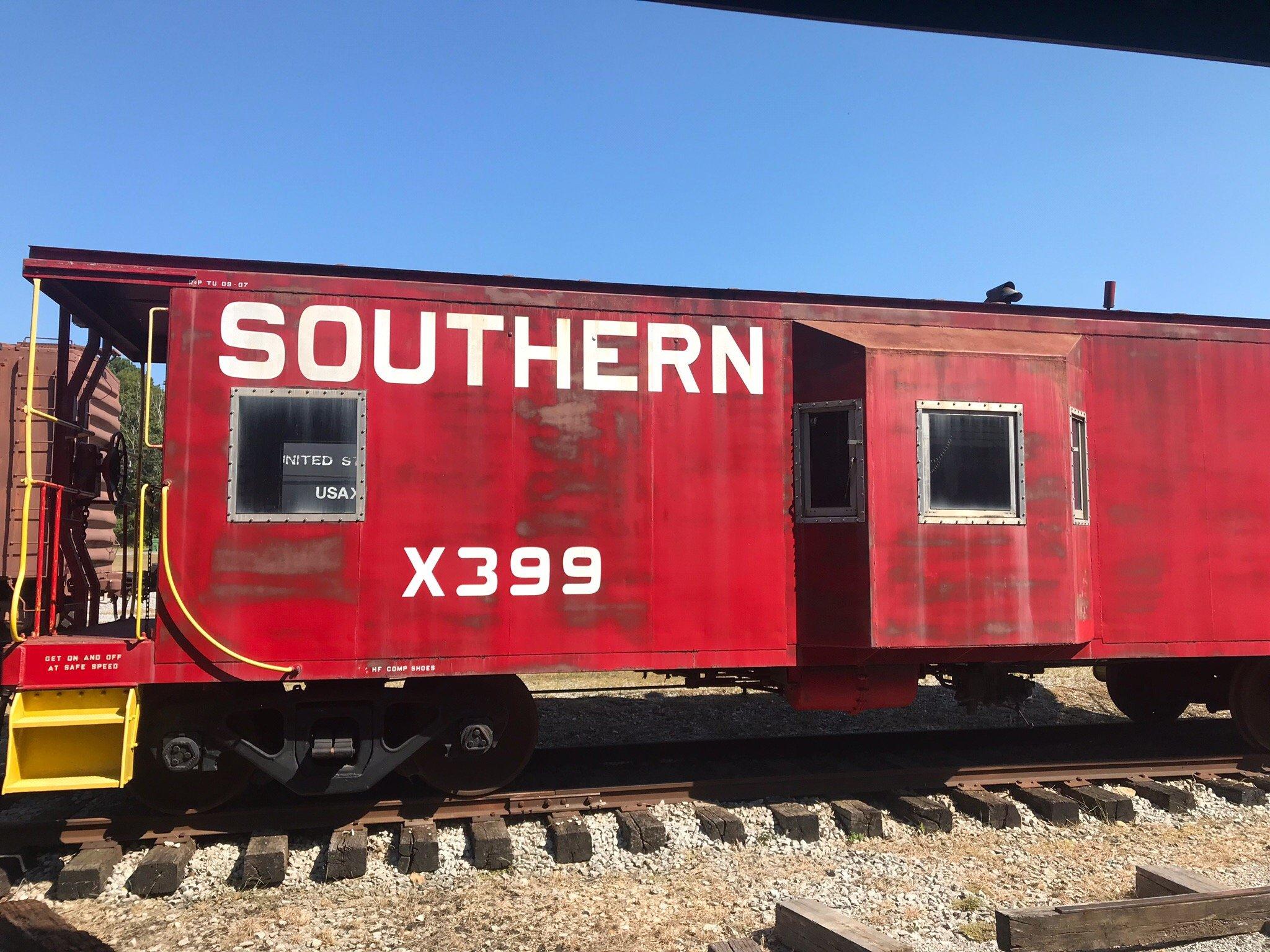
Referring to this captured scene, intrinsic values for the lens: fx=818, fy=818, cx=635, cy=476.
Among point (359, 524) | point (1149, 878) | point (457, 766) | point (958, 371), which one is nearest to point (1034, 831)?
point (1149, 878)

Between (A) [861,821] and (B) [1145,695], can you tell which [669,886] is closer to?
(A) [861,821]

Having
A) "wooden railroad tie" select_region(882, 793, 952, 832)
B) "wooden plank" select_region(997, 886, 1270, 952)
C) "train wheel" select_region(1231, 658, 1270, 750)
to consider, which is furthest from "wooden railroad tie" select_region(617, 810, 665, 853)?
"train wheel" select_region(1231, 658, 1270, 750)

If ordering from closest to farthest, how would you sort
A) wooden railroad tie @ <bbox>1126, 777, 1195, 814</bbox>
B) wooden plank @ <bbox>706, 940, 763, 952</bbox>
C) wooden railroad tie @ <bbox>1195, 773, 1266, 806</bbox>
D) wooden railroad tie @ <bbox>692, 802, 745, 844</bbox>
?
1. wooden plank @ <bbox>706, 940, 763, 952</bbox>
2. wooden railroad tie @ <bbox>692, 802, 745, 844</bbox>
3. wooden railroad tie @ <bbox>1126, 777, 1195, 814</bbox>
4. wooden railroad tie @ <bbox>1195, 773, 1266, 806</bbox>

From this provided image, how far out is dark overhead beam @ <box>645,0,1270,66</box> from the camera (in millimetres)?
3510

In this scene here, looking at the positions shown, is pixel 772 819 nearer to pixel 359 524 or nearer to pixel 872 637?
pixel 872 637

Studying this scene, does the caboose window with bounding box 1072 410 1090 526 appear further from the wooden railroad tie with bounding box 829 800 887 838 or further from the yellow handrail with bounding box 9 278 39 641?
the yellow handrail with bounding box 9 278 39 641

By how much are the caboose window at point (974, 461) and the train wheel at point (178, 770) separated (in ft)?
18.2

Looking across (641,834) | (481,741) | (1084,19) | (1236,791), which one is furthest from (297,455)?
(1236,791)

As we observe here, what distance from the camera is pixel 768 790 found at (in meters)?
6.56

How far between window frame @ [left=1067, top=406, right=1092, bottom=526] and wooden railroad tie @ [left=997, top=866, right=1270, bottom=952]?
9.96 ft

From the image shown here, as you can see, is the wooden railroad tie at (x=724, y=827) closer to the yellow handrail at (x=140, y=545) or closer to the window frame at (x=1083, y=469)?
the window frame at (x=1083, y=469)

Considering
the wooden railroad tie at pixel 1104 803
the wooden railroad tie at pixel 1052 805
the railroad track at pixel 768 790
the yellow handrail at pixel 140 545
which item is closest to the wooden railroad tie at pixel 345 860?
the railroad track at pixel 768 790

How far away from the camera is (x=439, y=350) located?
19.6ft

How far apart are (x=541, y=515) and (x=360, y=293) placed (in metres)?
2.06
